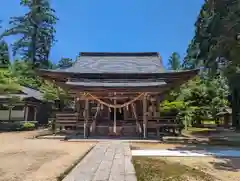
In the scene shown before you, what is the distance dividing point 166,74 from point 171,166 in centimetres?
1023

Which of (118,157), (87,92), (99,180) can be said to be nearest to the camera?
(99,180)

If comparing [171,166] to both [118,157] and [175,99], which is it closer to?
[118,157]

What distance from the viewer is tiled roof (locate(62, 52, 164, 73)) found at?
1733 cm

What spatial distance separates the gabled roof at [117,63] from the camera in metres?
17.3

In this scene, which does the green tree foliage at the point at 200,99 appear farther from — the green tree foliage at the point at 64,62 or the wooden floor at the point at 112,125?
the green tree foliage at the point at 64,62

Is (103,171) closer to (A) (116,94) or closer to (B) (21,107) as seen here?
(A) (116,94)

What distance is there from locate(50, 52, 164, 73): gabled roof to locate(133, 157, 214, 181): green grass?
10.8 metres

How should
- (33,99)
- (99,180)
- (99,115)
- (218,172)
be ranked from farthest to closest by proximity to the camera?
1. (33,99)
2. (99,115)
3. (218,172)
4. (99,180)

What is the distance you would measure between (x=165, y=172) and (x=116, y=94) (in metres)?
8.48

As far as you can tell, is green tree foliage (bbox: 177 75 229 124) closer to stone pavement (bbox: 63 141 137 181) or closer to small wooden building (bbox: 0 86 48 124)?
small wooden building (bbox: 0 86 48 124)

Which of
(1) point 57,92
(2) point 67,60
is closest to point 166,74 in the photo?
(1) point 57,92

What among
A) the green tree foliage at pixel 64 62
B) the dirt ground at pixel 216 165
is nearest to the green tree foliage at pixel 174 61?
the green tree foliage at pixel 64 62

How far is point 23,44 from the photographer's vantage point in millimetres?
41188

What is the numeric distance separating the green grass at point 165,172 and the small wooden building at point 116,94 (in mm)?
6645
